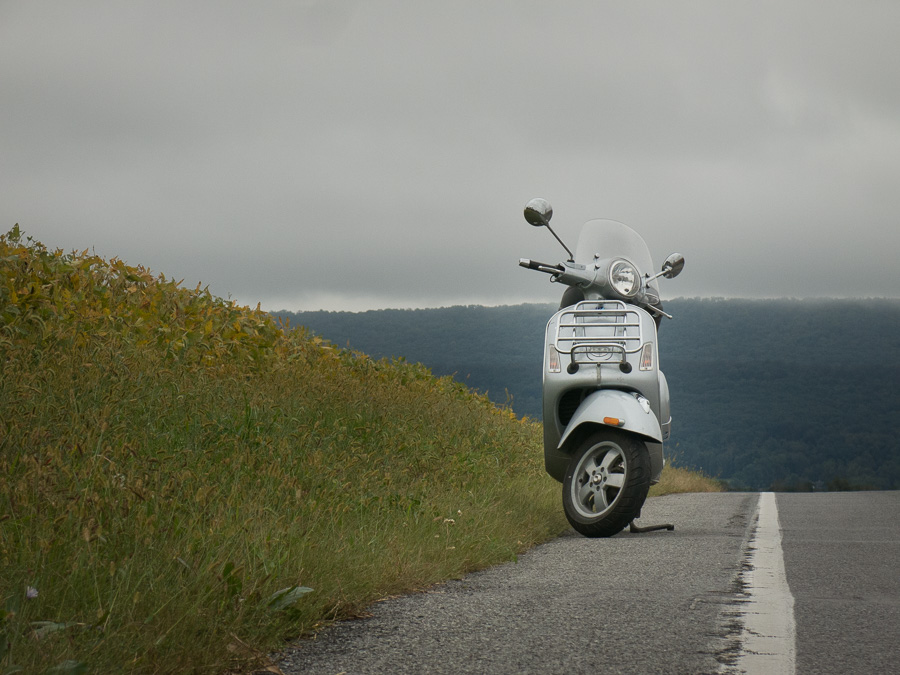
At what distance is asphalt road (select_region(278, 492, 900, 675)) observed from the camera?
2717 mm

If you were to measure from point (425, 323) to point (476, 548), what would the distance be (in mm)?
31669

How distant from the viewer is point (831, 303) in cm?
10856

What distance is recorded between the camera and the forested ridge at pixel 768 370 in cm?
4394

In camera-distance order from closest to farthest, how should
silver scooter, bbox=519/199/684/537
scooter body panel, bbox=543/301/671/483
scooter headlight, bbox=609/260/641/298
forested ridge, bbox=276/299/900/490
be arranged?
silver scooter, bbox=519/199/684/537, scooter body panel, bbox=543/301/671/483, scooter headlight, bbox=609/260/641/298, forested ridge, bbox=276/299/900/490

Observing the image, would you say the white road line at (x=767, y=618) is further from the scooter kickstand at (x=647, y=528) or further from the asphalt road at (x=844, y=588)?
the scooter kickstand at (x=647, y=528)

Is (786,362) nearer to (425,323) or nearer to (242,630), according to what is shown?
(425,323)

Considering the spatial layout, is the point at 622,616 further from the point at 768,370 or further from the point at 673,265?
the point at 768,370

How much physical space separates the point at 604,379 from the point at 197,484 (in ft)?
9.94

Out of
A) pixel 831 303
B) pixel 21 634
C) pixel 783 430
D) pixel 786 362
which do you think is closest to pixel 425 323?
pixel 21 634

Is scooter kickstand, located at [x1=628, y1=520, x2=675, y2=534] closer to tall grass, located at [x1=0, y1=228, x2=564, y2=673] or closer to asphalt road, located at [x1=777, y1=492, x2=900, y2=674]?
tall grass, located at [x1=0, y1=228, x2=564, y2=673]

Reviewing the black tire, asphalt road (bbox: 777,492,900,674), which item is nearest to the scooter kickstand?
the black tire

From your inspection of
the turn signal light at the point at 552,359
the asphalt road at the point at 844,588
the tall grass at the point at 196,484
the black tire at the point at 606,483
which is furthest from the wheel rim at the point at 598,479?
the asphalt road at the point at 844,588

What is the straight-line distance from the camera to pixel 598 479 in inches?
231

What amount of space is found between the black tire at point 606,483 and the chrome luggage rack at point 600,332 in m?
0.61
